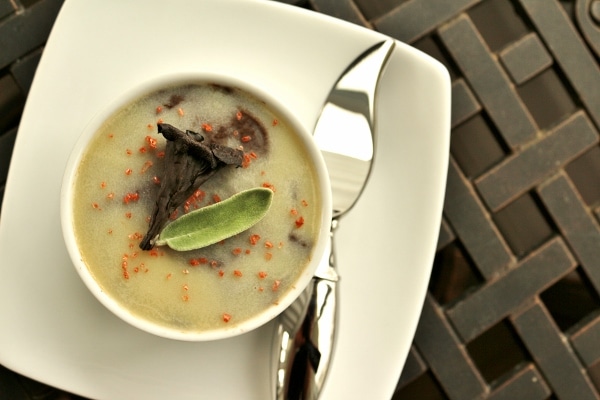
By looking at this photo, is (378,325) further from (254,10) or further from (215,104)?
(254,10)

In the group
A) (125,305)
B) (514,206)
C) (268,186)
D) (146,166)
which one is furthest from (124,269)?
(514,206)

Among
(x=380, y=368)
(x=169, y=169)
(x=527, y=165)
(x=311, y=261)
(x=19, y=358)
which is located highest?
(x=169, y=169)

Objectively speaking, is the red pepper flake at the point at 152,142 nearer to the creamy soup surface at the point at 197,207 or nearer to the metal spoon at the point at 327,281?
the creamy soup surface at the point at 197,207

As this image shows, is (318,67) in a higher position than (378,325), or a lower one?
higher

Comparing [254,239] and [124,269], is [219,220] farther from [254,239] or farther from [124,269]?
[124,269]

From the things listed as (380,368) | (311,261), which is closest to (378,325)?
(380,368)

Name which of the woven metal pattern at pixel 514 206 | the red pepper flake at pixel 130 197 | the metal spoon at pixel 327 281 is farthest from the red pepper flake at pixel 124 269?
the woven metal pattern at pixel 514 206

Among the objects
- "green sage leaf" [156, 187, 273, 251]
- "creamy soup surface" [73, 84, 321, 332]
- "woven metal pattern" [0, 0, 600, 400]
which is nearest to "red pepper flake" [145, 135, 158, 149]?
"creamy soup surface" [73, 84, 321, 332]
